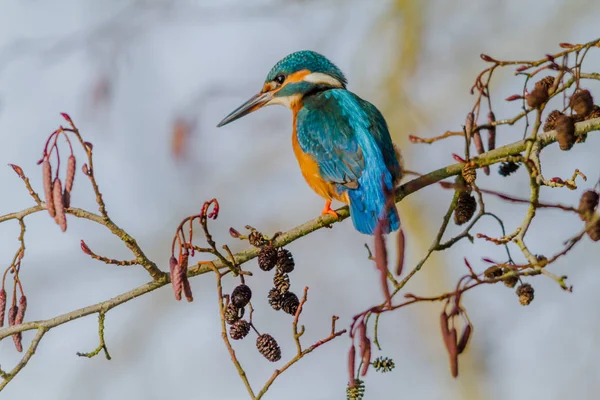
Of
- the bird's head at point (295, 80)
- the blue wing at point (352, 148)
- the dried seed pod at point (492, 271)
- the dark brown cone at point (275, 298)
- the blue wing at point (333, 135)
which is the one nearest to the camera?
the dried seed pod at point (492, 271)

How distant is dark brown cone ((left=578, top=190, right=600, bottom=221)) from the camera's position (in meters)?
1.62

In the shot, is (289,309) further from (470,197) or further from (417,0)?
Answer: (417,0)

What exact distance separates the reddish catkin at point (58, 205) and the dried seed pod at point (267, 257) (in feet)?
2.03

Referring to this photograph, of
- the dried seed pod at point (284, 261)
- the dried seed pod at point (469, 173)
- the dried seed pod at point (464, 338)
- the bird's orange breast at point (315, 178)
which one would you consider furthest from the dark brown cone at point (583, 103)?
the bird's orange breast at point (315, 178)

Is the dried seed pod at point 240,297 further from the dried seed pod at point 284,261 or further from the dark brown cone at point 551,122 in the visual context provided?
the dark brown cone at point 551,122

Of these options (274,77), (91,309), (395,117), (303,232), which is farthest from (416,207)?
(91,309)

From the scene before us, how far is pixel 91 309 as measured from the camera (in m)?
2.39

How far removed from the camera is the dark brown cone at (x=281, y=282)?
2406mm

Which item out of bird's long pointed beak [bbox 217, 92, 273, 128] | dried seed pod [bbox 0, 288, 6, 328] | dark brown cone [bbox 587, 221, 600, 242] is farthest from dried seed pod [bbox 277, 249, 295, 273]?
bird's long pointed beak [bbox 217, 92, 273, 128]

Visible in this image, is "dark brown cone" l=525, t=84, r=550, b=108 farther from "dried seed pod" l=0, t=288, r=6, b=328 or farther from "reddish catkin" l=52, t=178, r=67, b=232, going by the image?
"dried seed pod" l=0, t=288, r=6, b=328

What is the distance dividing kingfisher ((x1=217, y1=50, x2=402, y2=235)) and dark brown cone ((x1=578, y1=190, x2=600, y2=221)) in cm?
112

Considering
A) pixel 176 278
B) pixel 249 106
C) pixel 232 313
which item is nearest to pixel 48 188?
pixel 176 278

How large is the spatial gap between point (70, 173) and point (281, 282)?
675mm

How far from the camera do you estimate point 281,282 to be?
2.42m
